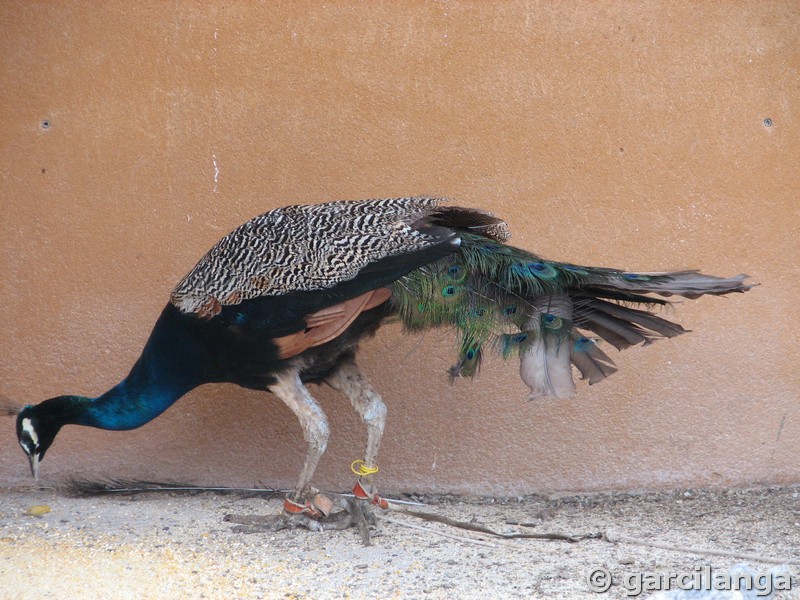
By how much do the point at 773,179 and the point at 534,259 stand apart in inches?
46.8

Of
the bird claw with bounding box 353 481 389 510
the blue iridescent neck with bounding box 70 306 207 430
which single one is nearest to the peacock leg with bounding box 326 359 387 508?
the bird claw with bounding box 353 481 389 510

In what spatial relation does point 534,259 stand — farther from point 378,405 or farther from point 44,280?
point 44,280

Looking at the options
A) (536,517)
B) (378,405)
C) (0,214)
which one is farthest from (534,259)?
(0,214)

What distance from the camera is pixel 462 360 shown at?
9.52 ft

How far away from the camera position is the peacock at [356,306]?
2709 millimetres

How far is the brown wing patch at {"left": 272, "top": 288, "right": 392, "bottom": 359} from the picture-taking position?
278 cm

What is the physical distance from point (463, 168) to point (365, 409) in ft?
3.38

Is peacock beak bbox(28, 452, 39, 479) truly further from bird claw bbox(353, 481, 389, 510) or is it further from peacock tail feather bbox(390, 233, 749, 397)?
peacock tail feather bbox(390, 233, 749, 397)

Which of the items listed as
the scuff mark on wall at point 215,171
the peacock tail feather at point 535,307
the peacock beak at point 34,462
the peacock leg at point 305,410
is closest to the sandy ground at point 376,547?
the peacock beak at point 34,462

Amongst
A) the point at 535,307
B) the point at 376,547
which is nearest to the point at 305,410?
the point at 376,547

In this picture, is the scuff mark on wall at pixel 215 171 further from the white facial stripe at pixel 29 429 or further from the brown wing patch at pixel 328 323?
the white facial stripe at pixel 29 429

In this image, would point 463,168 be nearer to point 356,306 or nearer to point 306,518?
point 356,306

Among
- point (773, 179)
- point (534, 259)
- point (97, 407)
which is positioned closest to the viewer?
point (534, 259)

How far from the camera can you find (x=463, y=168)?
339 centimetres
